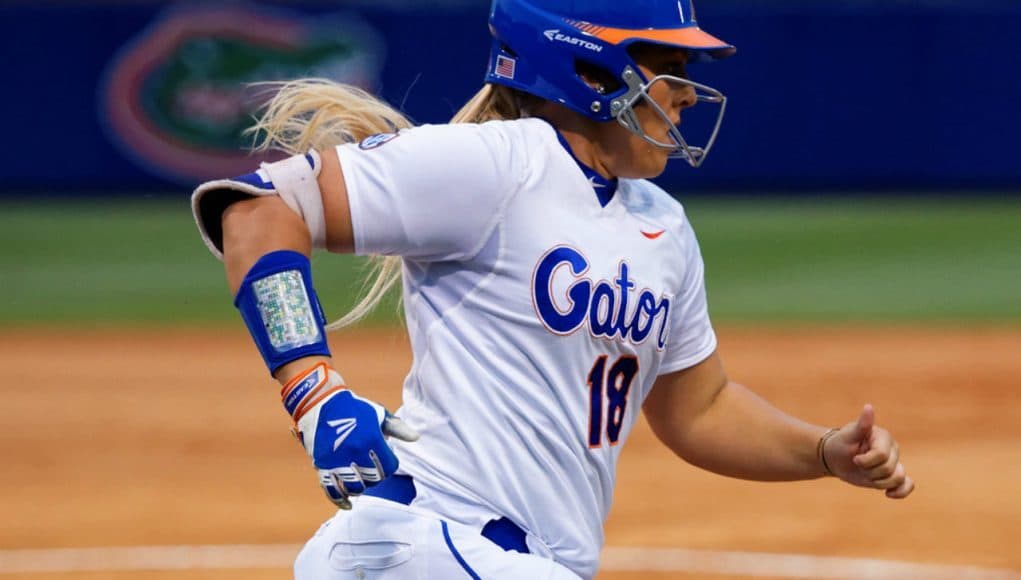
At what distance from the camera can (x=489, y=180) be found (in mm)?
3422

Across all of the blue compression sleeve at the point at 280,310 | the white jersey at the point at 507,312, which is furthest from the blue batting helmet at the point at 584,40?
the blue compression sleeve at the point at 280,310

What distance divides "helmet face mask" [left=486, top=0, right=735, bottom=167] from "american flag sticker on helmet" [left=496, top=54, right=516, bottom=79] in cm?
1

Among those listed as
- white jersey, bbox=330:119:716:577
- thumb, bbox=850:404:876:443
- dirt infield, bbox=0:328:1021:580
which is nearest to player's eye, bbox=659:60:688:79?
white jersey, bbox=330:119:716:577

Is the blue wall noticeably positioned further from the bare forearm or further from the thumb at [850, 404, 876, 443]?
the thumb at [850, 404, 876, 443]

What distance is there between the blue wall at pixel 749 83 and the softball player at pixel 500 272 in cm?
1379

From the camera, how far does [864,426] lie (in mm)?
3879

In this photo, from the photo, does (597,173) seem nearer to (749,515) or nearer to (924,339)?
(749,515)

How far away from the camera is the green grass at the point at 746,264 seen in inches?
552

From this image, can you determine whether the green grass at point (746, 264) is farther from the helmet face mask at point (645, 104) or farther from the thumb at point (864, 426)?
the helmet face mask at point (645, 104)

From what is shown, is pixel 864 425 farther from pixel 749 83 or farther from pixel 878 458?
pixel 749 83

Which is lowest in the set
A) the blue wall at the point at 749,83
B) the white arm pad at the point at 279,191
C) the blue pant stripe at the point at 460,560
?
the blue pant stripe at the point at 460,560

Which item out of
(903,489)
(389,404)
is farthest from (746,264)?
(903,489)

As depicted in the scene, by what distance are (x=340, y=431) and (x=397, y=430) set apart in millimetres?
117

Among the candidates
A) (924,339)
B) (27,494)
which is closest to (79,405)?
(27,494)
